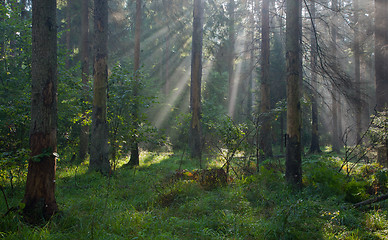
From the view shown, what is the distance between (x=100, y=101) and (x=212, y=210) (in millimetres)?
5493

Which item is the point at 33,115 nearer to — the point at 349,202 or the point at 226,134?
the point at 226,134

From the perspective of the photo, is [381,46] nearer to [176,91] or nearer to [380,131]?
[380,131]

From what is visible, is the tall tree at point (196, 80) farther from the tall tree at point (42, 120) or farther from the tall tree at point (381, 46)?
the tall tree at point (42, 120)

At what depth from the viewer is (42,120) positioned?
162 inches

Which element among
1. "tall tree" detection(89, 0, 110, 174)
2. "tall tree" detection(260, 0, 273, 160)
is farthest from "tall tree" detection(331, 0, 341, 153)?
"tall tree" detection(89, 0, 110, 174)

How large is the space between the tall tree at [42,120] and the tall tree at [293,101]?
5.32m

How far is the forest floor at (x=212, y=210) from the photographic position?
12.8 ft

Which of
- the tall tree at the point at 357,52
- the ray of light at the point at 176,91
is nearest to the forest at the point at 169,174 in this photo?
the tall tree at the point at 357,52

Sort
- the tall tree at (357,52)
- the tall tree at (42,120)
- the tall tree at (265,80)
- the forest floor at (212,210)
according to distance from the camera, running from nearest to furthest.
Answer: the forest floor at (212,210)
the tall tree at (42,120)
the tall tree at (357,52)
the tall tree at (265,80)

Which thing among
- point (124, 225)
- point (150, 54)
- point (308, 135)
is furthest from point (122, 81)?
point (150, 54)

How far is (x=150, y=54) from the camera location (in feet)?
98.9

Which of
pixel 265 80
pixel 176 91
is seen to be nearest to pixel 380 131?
pixel 265 80

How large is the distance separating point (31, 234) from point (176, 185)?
11.0ft

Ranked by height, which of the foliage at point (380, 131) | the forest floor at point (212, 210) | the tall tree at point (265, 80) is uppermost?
the tall tree at point (265, 80)
